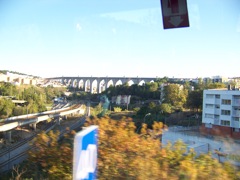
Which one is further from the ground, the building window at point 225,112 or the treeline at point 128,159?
the treeline at point 128,159

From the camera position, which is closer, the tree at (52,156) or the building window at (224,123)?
the tree at (52,156)

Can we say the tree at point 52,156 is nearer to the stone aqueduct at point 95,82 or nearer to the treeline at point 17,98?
the treeline at point 17,98

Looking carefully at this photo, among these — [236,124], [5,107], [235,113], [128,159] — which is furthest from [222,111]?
[128,159]

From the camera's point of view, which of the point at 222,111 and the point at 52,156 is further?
the point at 222,111

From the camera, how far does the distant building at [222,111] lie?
43.7ft

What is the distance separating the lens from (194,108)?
62.8 ft

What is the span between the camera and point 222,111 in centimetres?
1417

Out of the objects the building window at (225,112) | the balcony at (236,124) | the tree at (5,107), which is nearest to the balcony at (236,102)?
the building window at (225,112)

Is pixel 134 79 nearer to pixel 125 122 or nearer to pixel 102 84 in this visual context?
pixel 102 84

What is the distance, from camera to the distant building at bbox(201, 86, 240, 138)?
43.7ft

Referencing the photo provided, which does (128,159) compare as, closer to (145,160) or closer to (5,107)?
(145,160)

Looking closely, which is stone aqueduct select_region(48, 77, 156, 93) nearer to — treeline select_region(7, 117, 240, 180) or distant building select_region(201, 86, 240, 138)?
distant building select_region(201, 86, 240, 138)

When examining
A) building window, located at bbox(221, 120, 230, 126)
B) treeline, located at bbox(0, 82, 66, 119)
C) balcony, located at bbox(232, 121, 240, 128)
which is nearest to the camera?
balcony, located at bbox(232, 121, 240, 128)

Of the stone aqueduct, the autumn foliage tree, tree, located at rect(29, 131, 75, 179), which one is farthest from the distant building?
the stone aqueduct
